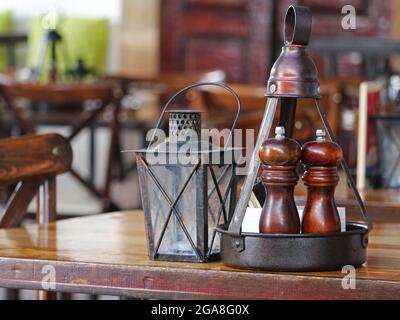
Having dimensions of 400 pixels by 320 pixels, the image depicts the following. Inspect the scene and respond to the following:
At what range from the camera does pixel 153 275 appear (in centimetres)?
127

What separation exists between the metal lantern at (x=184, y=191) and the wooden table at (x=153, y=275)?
3 cm

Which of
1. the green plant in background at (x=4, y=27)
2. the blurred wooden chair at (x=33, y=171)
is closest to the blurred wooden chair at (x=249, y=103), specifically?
the blurred wooden chair at (x=33, y=171)

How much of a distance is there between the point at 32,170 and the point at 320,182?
0.73 metres

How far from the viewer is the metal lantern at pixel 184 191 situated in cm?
132

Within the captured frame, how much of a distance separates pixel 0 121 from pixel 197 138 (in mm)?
3511

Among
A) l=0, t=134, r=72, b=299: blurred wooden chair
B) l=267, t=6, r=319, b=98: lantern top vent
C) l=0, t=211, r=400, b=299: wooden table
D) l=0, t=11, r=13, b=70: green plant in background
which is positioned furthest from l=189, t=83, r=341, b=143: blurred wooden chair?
l=0, t=11, r=13, b=70: green plant in background

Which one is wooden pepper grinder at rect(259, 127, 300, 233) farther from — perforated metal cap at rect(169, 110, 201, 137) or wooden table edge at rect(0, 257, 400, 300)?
perforated metal cap at rect(169, 110, 201, 137)

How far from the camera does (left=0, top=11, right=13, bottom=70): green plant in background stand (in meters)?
7.89

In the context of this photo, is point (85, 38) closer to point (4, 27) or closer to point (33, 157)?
point (4, 27)

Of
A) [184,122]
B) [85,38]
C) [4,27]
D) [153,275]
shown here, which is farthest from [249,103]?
[4,27]

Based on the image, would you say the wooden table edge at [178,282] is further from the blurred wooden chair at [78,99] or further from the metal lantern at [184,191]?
the blurred wooden chair at [78,99]

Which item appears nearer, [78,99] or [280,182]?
[280,182]

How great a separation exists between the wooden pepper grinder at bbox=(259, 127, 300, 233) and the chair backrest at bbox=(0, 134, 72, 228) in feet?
2.18

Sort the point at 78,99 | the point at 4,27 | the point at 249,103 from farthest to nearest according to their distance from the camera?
the point at 4,27
the point at 78,99
the point at 249,103
